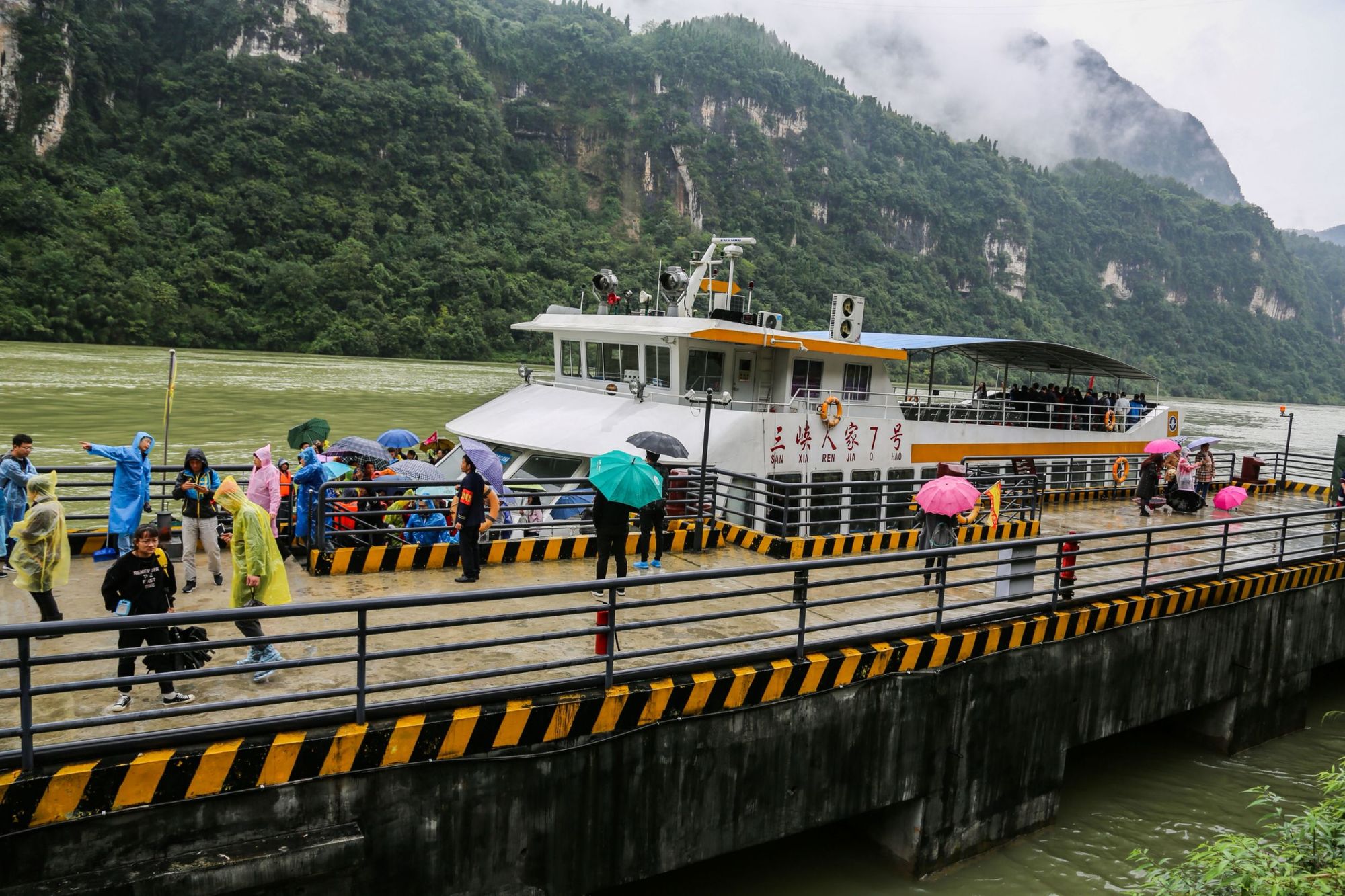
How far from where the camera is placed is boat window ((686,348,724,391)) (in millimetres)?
13219

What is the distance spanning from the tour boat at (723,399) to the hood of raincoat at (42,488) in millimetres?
5949

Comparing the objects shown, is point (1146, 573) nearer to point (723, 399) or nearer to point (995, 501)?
point (995, 501)

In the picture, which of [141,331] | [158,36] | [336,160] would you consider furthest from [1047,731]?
[158,36]

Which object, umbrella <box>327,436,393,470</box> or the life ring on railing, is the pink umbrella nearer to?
the life ring on railing

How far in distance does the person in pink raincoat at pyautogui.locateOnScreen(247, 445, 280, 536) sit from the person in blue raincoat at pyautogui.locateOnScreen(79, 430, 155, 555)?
1117 mm

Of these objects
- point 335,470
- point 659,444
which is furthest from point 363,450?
point 659,444

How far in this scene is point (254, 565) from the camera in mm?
5938

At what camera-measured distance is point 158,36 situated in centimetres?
10050

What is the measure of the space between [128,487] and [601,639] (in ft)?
17.2

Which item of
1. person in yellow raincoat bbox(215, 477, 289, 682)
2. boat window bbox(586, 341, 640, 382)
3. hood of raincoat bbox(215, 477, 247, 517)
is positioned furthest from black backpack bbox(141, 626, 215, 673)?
boat window bbox(586, 341, 640, 382)

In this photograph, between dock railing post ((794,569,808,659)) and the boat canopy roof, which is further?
the boat canopy roof

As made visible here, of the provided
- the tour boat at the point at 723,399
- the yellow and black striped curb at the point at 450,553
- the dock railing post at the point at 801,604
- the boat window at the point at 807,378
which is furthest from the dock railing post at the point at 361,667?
the boat window at the point at 807,378

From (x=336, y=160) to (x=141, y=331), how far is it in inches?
1453

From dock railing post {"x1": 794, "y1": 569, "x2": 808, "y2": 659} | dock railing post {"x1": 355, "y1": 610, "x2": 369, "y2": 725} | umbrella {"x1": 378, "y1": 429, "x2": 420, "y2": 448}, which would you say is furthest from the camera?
umbrella {"x1": 378, "y1": 429, "x2": 420, "y2": 448}
